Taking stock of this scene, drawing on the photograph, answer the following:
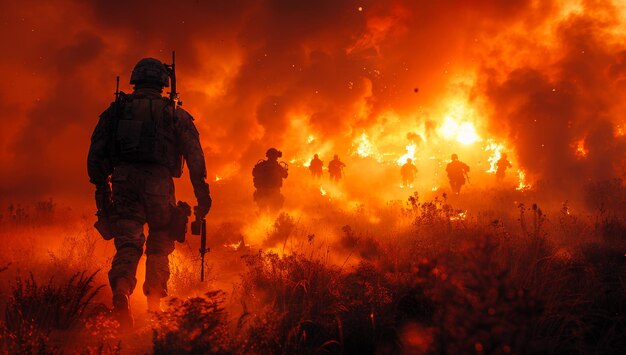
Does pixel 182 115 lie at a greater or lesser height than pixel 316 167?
lesser

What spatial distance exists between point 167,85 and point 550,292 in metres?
4.66

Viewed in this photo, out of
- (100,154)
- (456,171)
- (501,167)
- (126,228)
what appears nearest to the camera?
(126,228)

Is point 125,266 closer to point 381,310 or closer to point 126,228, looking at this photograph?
point 126,228

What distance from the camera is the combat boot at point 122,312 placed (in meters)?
3.10

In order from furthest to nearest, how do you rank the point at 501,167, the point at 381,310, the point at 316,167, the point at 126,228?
the point at 501,167 → the point at 316,167 → the point at 126,228 → the point at 381,310

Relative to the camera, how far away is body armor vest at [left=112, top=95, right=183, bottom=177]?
3.88 metres

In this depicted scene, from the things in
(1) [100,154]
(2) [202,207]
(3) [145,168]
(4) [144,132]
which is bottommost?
(2) [202,207]

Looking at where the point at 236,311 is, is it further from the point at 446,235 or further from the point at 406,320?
the point at 446,235

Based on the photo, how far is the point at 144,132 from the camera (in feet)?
12.9

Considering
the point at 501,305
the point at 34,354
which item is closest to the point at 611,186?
the point at 501,305

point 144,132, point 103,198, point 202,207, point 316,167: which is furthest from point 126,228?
point 316,167

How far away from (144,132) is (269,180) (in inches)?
252

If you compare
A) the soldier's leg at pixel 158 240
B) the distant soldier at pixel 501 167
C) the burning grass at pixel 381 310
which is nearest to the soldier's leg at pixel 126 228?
the soldier's leg at pixel 158 240

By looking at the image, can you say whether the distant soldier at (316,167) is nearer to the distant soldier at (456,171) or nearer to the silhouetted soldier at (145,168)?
the distant soldier at (456,171)
